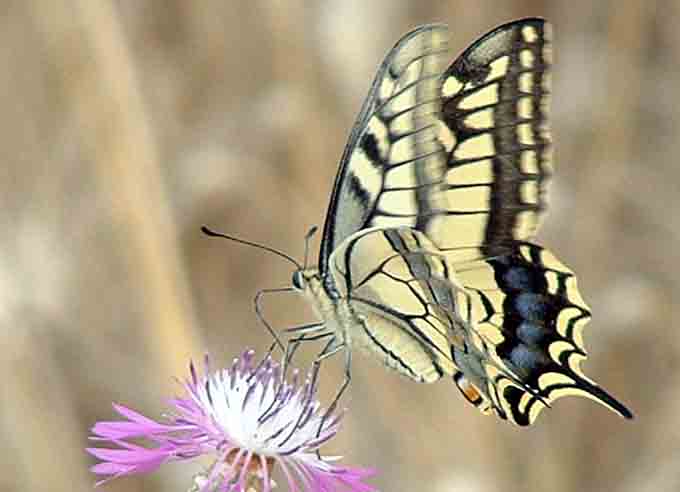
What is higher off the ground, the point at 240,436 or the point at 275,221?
the point at 275,221

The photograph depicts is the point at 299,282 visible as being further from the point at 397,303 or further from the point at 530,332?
the point at 530,332

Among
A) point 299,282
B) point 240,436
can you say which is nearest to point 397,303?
point 299,282

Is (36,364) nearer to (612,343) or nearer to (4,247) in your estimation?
(4,247)

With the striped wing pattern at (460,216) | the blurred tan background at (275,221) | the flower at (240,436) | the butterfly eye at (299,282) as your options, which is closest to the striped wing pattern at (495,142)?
the striped wing pattern at (460,216)

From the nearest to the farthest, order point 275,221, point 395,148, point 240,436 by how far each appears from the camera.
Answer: point 240,436 < point 395,148 < point 275,221

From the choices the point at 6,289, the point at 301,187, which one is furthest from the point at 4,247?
the point at 301,187

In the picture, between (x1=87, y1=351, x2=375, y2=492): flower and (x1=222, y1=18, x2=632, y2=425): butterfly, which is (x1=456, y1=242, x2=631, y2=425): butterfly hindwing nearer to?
(x1=222, y1=18, x2=632, y2=425): butterfly
